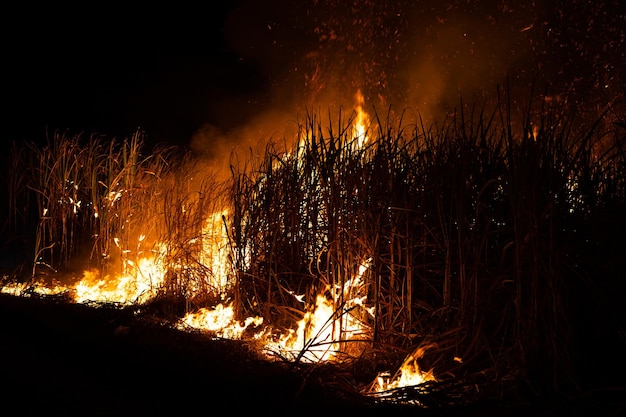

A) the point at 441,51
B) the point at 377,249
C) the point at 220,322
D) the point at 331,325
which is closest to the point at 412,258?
the point at 377,249

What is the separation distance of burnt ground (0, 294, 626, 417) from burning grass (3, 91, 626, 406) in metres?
0.18

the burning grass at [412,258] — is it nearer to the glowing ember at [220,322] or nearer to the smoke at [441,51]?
the glowing ember at [220,322]

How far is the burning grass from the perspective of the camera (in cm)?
369

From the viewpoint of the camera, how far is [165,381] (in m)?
4.10

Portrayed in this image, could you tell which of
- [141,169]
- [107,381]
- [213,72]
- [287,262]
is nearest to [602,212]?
[287,262]

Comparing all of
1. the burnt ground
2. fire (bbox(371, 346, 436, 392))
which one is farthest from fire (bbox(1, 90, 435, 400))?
the burnt ground

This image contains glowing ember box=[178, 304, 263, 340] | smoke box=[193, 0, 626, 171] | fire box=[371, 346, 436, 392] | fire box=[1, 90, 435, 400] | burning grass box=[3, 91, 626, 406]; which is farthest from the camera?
smoke box=[193, 0, 626, 171]

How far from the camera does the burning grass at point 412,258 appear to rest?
369cm

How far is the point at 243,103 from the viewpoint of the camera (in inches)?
597

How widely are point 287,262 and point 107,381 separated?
1.98 m

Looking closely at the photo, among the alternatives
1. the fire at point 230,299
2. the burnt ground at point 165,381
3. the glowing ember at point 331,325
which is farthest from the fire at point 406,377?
the glowing ember at point 331,325

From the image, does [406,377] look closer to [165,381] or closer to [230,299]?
[165,381]

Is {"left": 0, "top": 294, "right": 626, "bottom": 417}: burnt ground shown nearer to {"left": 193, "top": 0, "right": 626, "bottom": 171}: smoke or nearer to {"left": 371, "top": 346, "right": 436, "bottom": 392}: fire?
{"left": 371, "top": 346, "right": 436, "bottom": 392}: fire

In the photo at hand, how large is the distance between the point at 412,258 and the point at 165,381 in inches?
76.1
